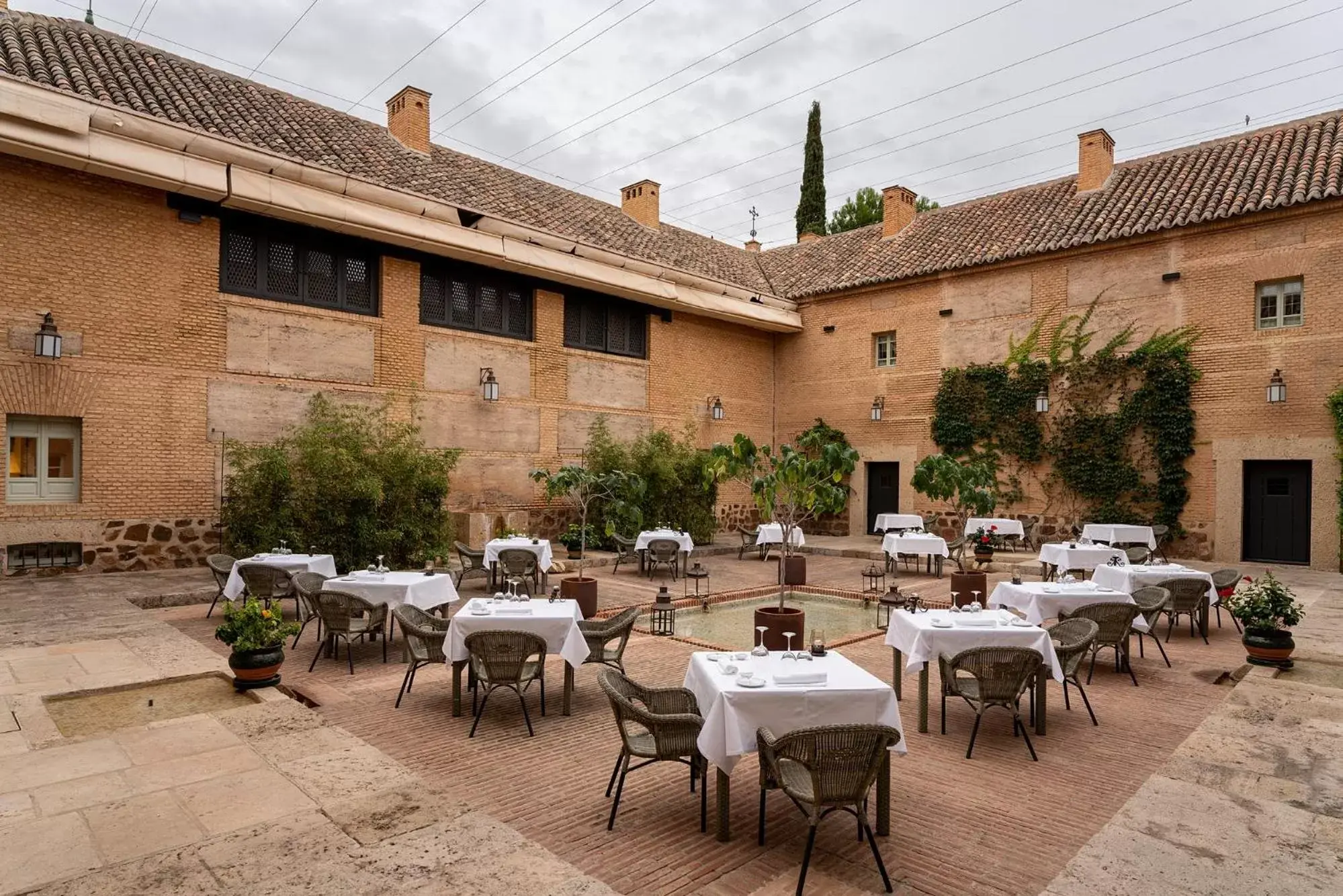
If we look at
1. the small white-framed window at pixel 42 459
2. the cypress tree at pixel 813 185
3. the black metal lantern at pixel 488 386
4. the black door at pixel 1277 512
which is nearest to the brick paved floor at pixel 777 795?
the small white-framed window at pixel 42 459

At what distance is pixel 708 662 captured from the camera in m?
4.73

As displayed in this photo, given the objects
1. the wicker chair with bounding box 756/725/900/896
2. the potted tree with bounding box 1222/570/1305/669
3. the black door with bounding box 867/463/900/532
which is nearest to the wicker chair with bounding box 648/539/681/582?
the potted tree with bounding box 1222/570/1305/669

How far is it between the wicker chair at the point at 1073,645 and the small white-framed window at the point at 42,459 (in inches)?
515

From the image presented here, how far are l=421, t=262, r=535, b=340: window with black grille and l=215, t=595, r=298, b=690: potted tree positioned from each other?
9.80 m

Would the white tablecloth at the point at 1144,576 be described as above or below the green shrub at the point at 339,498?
below

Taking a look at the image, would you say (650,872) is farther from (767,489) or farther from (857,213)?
(857,213)

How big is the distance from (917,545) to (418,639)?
9.74m

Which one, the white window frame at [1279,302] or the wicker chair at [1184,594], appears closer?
the wicker chair at [1184,594]

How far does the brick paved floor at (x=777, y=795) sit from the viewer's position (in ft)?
12.1

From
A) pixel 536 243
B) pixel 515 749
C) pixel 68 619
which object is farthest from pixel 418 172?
pixel 515 749

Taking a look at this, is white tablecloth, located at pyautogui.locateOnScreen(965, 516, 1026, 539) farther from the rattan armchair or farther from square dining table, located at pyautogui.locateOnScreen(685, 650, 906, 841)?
square dining table, located at pyautogui.locateOnScreen(685, 650, 906, 841)

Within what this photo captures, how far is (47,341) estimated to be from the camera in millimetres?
10734

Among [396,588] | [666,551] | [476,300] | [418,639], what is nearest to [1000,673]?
[418,639]

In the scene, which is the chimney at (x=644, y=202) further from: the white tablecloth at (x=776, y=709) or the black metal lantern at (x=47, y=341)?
the white tablecloth at (x=776, y=709)
